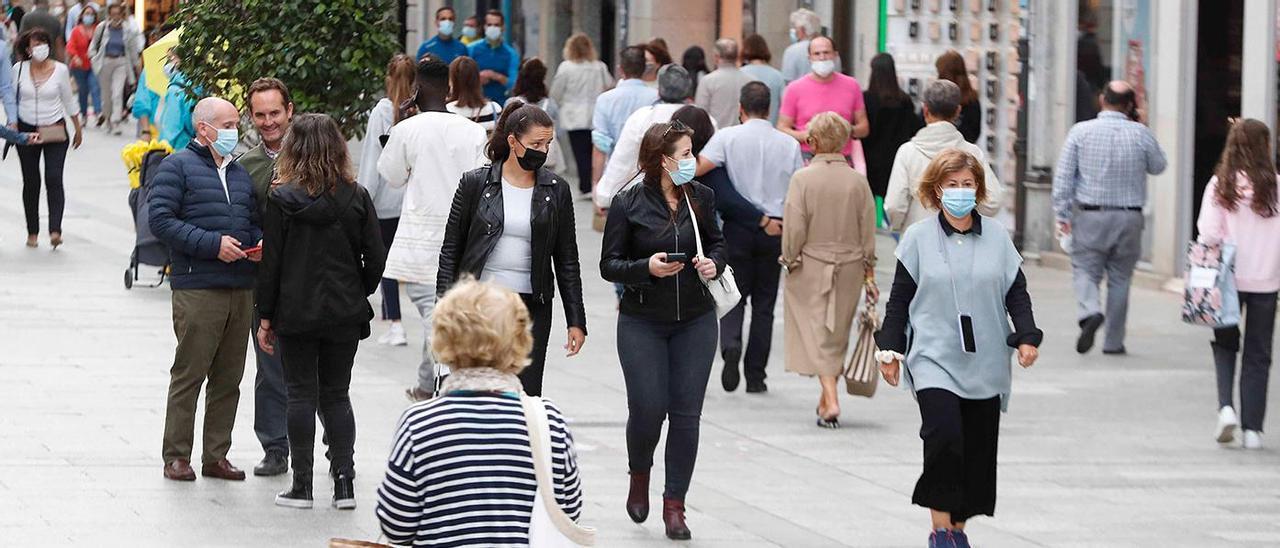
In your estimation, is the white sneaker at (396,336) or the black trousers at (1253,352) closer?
the black trousers at (1253,352)

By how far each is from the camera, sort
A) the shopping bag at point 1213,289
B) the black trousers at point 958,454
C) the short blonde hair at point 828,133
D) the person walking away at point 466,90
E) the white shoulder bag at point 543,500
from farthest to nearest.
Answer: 1. the person walking away at point 466,90
2. the short blonde hair at point 828,133
3. the shopping bag at point 1213,289
4. the black trousers at point 958,454
5. the white shoulder bag at point 543,500

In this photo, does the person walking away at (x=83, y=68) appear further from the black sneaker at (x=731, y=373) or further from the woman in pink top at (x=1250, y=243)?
the woman in pink top at (x=1250, y=243)

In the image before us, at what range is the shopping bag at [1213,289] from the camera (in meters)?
10.3

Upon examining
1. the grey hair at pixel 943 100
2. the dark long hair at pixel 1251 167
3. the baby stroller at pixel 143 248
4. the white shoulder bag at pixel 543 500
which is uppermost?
the grey hair at pixel 943 100

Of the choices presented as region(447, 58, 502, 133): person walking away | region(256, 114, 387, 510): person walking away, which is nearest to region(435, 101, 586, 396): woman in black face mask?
region(256, 114, 387, 510): person walking away

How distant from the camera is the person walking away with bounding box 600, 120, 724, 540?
27.7 ft

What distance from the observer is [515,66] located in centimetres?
2294

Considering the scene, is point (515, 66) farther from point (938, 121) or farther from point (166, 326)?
point (938, 121)

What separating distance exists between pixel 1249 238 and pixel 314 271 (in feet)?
14.6

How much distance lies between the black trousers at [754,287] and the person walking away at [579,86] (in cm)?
988

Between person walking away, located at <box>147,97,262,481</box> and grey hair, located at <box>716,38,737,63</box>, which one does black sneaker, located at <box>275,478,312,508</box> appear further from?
grey hair, located at <box>716,38,737,63</box>

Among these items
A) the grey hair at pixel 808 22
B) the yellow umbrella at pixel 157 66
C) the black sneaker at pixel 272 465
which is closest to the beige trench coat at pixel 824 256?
the black sneaker at pixel 272 465

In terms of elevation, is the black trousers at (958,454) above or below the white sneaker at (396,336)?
above

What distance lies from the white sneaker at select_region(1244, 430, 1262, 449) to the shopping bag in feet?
1.77
